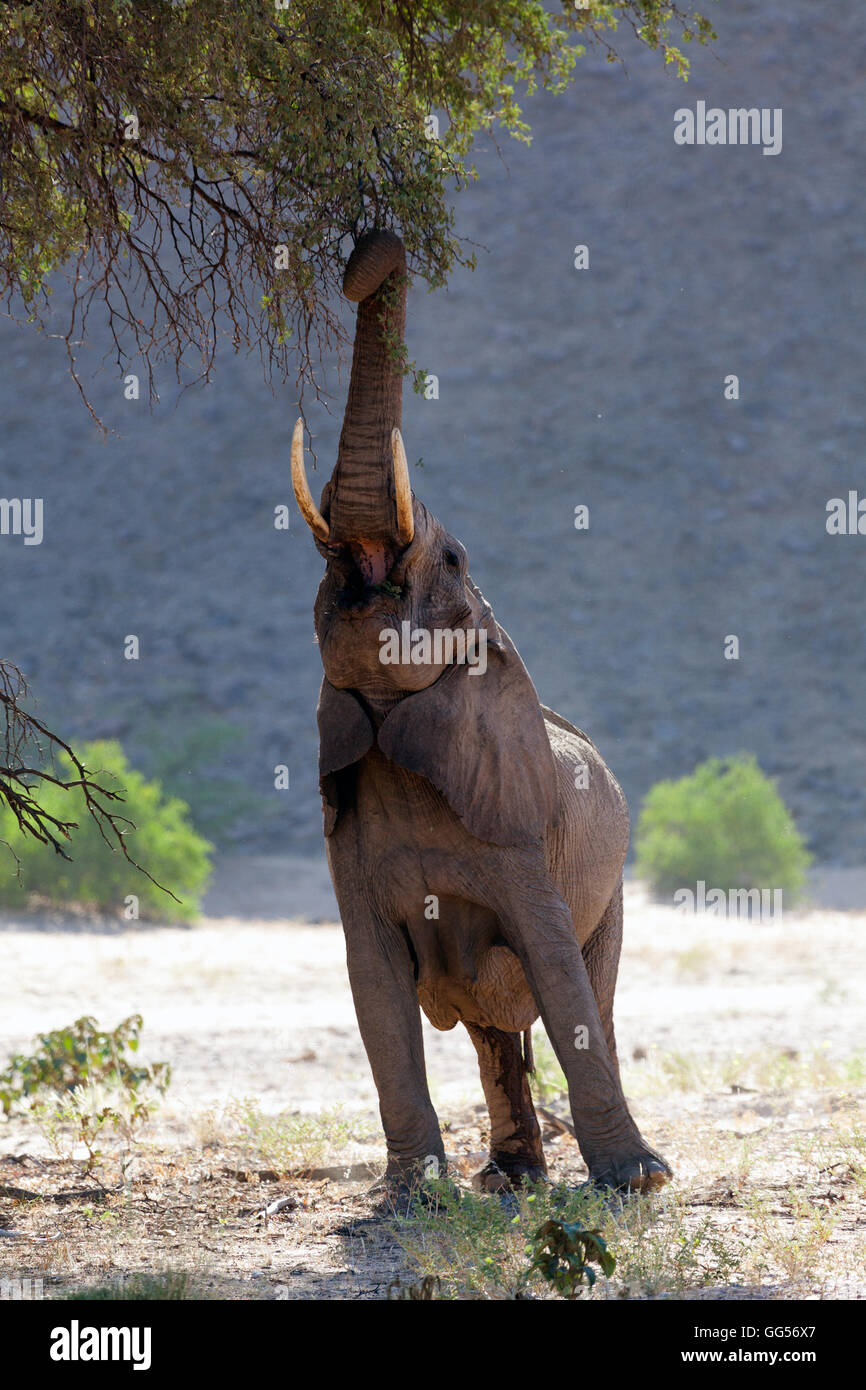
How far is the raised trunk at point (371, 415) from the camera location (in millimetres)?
6281

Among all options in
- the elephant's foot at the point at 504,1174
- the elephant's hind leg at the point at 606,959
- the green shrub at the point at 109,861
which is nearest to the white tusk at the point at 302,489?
the elephant's hind leg at the point at 606,959

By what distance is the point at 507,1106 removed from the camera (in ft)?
25.3

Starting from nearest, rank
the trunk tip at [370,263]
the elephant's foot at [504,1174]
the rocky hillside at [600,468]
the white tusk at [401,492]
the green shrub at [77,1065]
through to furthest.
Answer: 1. the white tusk at [401,492]
2. the trunk tip at [370,263]
3. the elephant's foot at [504,1174]
4. the green shrub at [77,1065]
5. the rocky hillside at [600,468]

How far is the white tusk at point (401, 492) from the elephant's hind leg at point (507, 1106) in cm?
267

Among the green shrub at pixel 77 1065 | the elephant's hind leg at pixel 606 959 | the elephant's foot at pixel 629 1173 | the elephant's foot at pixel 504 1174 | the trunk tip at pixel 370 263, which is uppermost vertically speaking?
the trunk tip at pixel 370 263

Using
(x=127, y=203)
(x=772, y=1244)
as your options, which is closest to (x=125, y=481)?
(x=127, y=203)

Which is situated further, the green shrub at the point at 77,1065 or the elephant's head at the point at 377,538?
the green shrub at the point at 77,1065

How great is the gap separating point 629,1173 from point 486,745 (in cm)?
189

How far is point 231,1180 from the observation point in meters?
7.94

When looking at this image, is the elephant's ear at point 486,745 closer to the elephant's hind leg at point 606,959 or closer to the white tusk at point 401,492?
the white tusk at point 401,492

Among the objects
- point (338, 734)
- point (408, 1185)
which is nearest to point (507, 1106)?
point (408, 1185)

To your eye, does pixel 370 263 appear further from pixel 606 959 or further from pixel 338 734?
pixel 606 959

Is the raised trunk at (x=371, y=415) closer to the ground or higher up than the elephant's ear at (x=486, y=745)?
higher up
